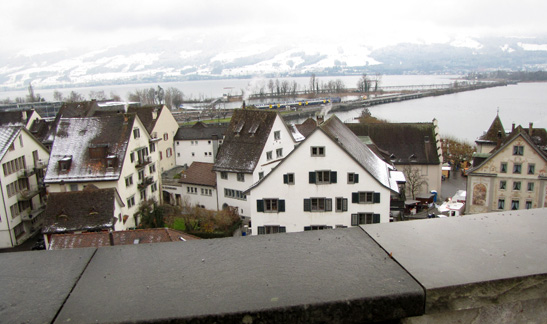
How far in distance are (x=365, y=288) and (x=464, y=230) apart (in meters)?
1.26

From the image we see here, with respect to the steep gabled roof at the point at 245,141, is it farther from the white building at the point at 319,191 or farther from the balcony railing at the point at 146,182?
the white building at the point at 319,191

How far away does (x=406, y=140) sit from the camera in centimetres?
4759

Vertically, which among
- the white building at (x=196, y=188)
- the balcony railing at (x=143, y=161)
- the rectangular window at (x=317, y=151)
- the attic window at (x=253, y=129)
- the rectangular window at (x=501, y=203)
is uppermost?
the rectangular window at (x=317, y=151)

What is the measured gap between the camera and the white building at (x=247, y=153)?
3478 cm

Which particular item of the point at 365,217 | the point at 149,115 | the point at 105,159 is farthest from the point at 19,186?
the point at 365,217

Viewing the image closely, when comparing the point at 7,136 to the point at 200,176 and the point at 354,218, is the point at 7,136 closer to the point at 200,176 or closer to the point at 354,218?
the point at 200,176

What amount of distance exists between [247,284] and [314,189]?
21.1 m

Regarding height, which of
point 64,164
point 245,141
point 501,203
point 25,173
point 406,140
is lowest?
point 501,203

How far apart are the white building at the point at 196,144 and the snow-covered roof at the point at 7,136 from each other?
20896 mm

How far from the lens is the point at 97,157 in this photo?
3103 centimetres

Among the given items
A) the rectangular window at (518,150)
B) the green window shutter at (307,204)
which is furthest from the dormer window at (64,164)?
the rectangular window at (518,150)

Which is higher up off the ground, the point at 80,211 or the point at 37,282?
the point at 37,282

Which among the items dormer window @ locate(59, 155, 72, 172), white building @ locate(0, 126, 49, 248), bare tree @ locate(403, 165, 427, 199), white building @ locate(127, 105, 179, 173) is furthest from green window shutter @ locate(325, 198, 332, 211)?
white building @ locate(127, 105, 179, 173)

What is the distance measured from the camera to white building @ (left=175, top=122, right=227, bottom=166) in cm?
5066
